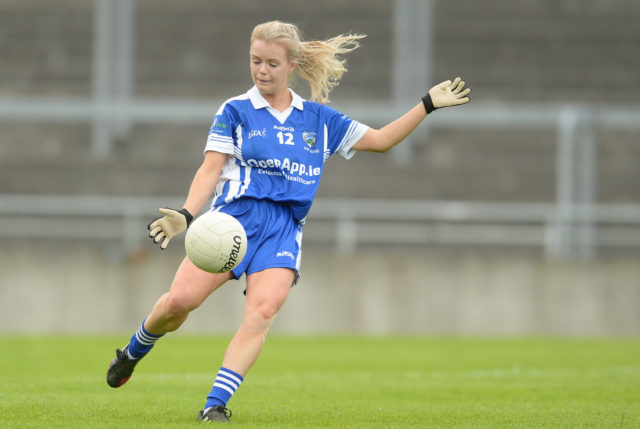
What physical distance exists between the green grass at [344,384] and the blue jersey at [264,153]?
124 cm

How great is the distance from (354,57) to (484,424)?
669 inches

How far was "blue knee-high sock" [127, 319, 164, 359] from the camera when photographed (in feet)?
20.4

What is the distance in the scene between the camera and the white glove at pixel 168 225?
5668mm

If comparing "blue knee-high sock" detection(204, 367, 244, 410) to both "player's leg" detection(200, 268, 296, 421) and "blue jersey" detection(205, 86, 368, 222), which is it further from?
"blue jersey" detection(205, 86, 368, 222)

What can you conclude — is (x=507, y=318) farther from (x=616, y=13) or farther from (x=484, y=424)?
(x=616, y=13)

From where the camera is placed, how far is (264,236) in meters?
5.98

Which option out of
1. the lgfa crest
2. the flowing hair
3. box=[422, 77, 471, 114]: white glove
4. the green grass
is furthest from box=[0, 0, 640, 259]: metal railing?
the lgfa crest

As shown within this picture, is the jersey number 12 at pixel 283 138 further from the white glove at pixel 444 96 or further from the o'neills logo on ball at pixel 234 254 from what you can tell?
the white glove at pixel 444 96

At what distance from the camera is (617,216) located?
15750 mm

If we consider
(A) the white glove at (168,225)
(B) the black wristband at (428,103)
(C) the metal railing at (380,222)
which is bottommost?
(C) the metal railing at (380,222)

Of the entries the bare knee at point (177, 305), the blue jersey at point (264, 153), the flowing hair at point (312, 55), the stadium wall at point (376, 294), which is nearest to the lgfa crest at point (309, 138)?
the blue jersey at point (264, 153)

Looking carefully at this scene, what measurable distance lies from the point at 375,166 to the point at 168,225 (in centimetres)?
1459

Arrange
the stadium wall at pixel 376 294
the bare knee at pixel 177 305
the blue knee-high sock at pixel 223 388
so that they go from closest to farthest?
the blue knee-high sock at pixel 223 388 < the bare knee at pixel 177 305 < the stadium wall at pixel 376 294

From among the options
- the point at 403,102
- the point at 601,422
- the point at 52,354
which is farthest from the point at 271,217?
the point at 403,102
